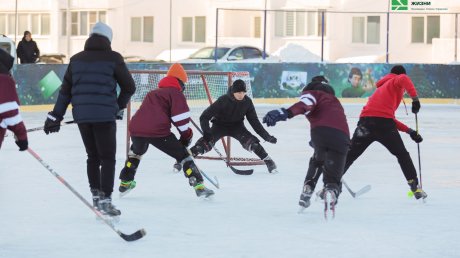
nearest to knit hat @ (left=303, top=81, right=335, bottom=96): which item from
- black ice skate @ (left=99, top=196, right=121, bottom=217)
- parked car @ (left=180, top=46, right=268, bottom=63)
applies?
black ice skate @ (left=99, top=196, right=121, bottom=217)

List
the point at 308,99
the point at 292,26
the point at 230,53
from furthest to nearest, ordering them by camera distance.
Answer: the point at 292,26
the point at 230,53
the point at 308,99

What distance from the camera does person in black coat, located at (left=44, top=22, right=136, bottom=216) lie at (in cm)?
827

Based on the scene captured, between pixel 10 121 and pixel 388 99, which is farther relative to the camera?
pixel 388 99

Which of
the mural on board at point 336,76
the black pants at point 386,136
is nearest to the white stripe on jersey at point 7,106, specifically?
the black pants at point 386,136

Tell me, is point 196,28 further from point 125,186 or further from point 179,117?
point 179,117

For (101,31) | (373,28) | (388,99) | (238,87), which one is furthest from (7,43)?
(101,31)

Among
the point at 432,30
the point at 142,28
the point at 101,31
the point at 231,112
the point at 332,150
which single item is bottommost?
the point at 332,150

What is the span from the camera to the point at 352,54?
38781mm

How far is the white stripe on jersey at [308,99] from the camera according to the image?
8.63 m

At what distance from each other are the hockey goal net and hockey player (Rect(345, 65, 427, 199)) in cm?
305

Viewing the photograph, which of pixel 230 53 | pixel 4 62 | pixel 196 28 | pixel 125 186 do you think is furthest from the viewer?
pixel 196 28

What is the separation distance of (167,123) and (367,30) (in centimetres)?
2979

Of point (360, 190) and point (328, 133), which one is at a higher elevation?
point (328, 133)

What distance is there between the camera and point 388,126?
31.7 ft
